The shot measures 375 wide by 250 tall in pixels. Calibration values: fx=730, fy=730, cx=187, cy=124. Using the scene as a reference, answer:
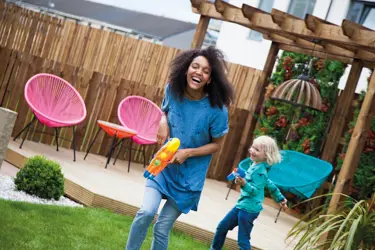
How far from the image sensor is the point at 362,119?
26.4 feet

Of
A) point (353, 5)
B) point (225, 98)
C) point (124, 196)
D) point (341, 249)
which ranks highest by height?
point (353, 5)

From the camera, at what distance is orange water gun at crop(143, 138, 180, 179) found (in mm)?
4316

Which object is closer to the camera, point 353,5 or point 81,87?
point 81,87

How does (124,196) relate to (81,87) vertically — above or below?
below

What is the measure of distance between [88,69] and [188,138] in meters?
9.46

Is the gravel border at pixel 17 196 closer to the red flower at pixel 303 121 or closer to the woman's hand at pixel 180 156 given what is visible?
the woman's hand at pixel 180 156

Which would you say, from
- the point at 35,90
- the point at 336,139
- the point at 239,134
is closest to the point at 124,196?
the point at 35,90

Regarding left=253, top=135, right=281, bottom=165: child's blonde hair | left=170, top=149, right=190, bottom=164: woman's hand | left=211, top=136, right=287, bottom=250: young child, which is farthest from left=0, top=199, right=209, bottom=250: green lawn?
left=170, top=149, right=190, bottom=164: woman's hand

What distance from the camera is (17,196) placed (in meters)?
6.54

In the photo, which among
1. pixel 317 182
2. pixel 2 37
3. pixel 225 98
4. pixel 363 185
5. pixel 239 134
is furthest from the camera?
pixel 2 37

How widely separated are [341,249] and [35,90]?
536 cm

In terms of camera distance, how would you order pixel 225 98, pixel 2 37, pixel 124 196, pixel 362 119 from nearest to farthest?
pixel 225 98 < pixel 124 196 < pixel 362 119 < pixel 2 37

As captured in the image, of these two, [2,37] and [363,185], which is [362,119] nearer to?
[363,185]

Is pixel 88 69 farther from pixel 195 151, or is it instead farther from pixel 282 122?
pixel 195 151
